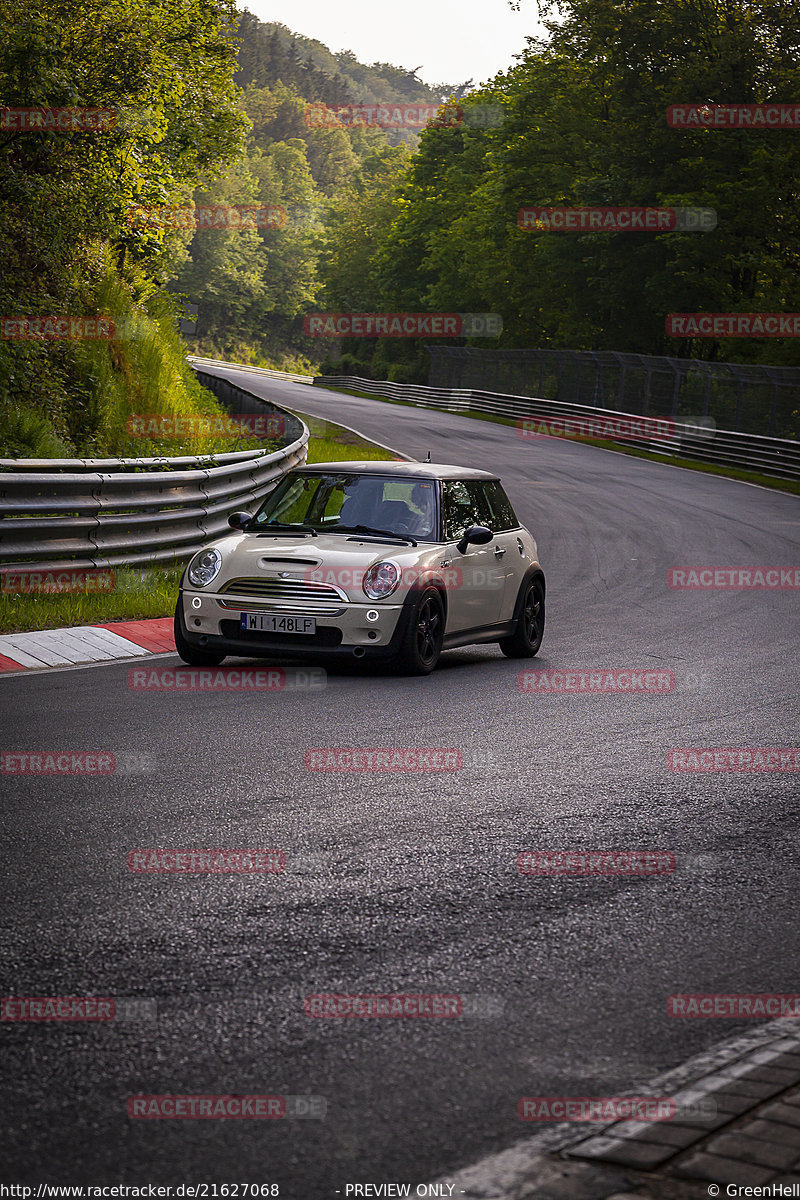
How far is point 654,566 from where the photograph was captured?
66.1ft

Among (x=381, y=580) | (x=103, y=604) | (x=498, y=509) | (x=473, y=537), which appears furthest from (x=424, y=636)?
(x=103, y=604)

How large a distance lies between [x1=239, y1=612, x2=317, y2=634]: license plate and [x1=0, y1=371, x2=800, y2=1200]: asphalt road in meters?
0.59

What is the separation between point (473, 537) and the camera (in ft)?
36.0

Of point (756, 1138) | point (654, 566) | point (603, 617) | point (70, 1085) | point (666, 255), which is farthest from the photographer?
point (666, 255)

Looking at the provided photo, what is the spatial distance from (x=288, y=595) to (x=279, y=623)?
0.77 feet

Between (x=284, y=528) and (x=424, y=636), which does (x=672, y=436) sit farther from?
(x=424, y=636)

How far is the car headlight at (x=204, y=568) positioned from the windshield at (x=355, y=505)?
80 cm

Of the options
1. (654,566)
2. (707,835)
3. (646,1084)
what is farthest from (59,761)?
(654,566)

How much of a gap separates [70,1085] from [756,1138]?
1.60 m

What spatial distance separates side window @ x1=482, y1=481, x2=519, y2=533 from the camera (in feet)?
39.4

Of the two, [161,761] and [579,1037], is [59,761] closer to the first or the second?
[161,761]

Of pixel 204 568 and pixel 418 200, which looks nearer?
pixel 204 568

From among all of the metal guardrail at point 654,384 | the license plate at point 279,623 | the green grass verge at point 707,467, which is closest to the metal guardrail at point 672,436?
the green grass verge at point 707,467

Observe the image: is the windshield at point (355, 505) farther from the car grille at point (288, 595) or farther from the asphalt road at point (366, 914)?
the asphalt road at point (366, 914)
